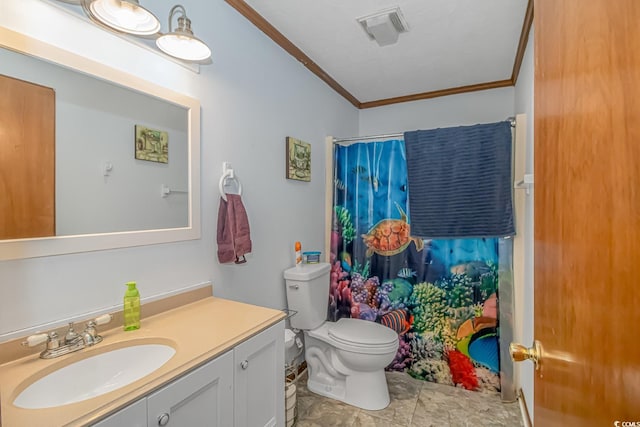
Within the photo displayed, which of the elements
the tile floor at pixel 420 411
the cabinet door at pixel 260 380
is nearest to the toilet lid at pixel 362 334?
the tile floor at pixel 420 411

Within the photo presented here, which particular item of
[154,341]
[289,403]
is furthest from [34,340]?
[289,403]

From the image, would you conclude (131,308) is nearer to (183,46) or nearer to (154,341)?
(154,341)

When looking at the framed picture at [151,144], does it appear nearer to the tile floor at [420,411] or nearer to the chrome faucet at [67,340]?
the chrome faucet at [67,340]

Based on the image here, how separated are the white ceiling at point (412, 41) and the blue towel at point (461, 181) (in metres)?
→ 0.57

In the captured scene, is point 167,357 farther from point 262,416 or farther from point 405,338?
point 405,338

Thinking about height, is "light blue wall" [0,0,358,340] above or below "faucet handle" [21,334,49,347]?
above

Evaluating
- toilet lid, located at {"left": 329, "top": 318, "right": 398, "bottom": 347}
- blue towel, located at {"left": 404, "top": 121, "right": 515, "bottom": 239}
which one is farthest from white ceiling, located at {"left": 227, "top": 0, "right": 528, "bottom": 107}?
toilet lid, located at {"left": 329, "top": 318, "right": 398, "bottom": 347}

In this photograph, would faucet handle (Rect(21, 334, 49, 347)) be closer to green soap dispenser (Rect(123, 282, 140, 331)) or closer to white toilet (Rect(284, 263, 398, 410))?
green soap dispenser (Rect(123, 282, 140, 331))

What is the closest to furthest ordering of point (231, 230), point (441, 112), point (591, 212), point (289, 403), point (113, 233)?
1. point (591, 212)
2. point (113, 233)
3. point (231, 230)
4. point (289, 403)
5. point (441, 112)

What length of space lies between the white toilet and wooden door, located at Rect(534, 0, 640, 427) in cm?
124

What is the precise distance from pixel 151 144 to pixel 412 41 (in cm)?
172

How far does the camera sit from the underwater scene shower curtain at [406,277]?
204cm

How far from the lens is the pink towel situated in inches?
58.3

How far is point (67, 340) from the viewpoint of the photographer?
3.06ft
